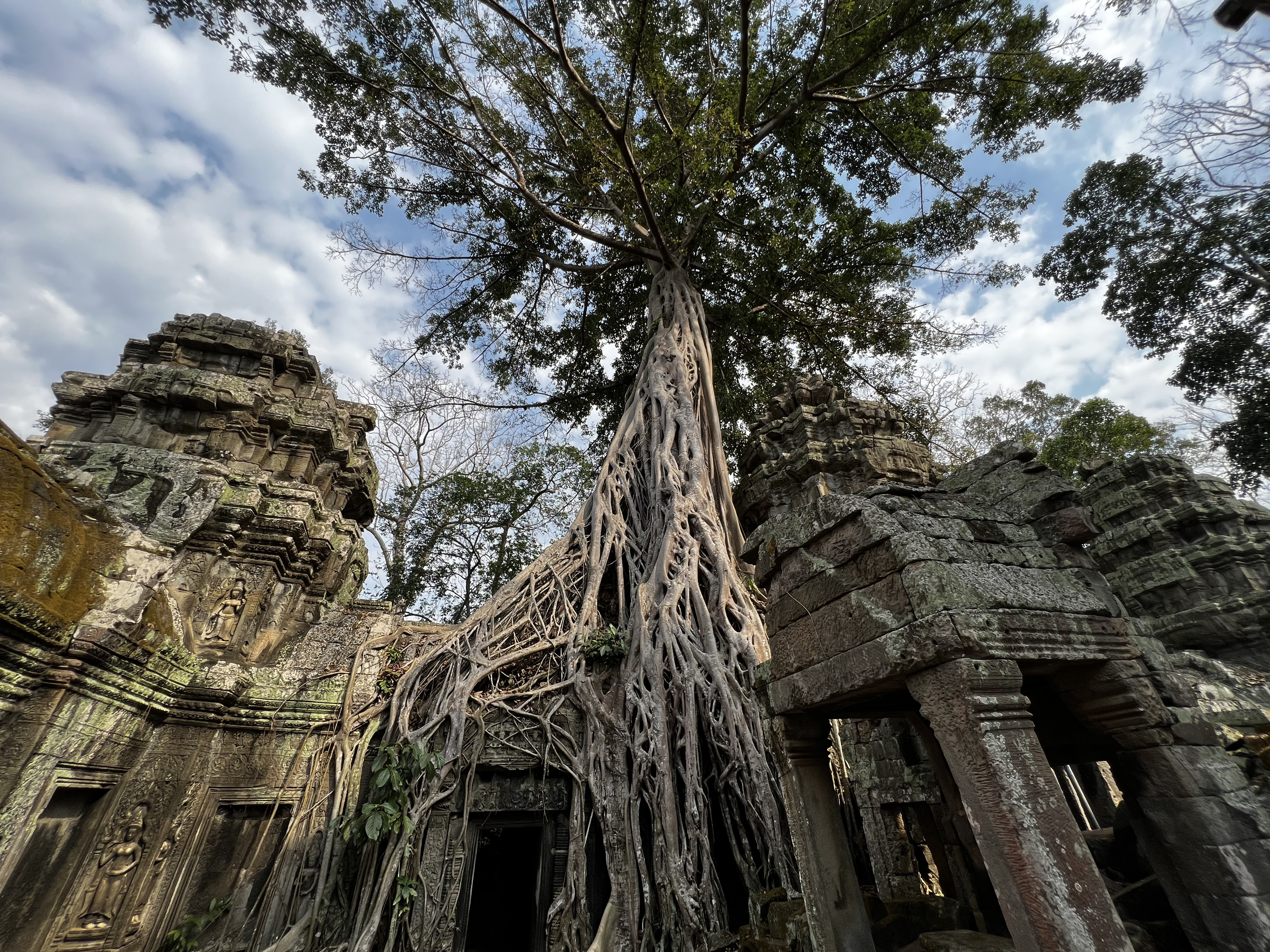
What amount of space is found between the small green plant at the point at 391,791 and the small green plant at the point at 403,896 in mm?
283

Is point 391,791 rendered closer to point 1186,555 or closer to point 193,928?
point 193,928

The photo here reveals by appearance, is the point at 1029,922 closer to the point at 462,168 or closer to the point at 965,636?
the point at 965,636

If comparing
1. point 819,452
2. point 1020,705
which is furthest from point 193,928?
point 819,452

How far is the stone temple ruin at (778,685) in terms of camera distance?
1.87 m

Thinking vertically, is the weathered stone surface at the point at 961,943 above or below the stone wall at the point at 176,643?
below

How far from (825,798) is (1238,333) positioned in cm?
1083

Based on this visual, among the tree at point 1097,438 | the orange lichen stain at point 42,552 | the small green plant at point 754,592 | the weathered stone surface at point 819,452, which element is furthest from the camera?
the tree at point 1097,438

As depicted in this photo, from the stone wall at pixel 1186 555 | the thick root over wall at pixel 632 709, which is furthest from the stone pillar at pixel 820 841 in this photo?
the stone wall at pixel 1186 555

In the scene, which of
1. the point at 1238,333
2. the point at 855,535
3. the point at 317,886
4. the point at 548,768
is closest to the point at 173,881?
the point at 317,886

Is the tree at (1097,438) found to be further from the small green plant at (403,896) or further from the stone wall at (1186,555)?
the small green plant at (403,896)

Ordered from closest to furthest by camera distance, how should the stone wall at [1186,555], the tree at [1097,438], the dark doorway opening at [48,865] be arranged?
1. the dark doorway opening at [48,865]
2. the stone wall at [1186,555]
3. the tree at [1097,438]

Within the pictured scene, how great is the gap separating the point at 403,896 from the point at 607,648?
7.10ft

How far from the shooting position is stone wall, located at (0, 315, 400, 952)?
3.04 metres

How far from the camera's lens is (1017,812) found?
63.6 inches
